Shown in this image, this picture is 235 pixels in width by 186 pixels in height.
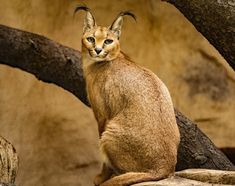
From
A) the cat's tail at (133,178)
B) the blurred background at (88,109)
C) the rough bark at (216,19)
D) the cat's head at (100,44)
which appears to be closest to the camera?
the cat's tail at (133,178)

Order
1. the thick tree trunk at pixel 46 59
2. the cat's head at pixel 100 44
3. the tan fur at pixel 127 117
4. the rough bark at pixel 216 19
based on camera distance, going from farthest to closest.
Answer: the thick tree trunk at pixel 46 59 → the cat's head at pixel 100 44 → the rough bark at pixel 216 19 → the tan fur at pixel 127 117

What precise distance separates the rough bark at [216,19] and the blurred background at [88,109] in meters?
2.47

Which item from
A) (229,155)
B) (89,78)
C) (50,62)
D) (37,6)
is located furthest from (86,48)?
(229,155)

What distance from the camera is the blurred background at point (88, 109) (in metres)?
8.36

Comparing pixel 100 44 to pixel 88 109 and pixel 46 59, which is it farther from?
pixel 88 109

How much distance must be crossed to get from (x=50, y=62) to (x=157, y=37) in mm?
1691

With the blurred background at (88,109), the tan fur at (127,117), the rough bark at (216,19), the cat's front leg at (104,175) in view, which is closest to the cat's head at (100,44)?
the tan fur at (127,117)

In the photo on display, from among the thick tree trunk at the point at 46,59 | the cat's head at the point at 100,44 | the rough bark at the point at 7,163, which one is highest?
the cat's head at the point at 100,44

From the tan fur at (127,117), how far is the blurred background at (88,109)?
2.14 m

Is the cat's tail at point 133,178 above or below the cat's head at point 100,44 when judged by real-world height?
below

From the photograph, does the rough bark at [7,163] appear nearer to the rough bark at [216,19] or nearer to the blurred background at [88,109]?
the rough bark at [216,19]

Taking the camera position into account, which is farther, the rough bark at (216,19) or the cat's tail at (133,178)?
the rough bark at (216,19)

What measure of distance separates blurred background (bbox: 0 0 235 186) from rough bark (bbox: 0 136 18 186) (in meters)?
2.04

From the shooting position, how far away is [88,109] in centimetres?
841
